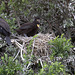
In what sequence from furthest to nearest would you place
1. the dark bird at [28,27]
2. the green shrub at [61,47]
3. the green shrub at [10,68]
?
the dark bird at [28,27] → the green shrub at [61,47] → the green shrub at [10,68]

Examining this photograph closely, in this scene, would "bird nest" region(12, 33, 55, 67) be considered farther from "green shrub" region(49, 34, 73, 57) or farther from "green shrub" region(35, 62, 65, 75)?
"green shrub" region(35, 62, 65, 75)

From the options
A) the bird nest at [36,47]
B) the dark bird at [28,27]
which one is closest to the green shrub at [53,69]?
the bird nest at [36,47]

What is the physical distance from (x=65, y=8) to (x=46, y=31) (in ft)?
4.43

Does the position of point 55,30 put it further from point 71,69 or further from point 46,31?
point 71,69

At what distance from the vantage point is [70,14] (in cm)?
487

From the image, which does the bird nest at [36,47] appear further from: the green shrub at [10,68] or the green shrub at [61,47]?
the green shrub at [10,68]

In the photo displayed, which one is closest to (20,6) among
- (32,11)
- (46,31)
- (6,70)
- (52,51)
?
(32,11)

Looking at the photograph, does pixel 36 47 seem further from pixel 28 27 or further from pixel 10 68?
pixel 28 27

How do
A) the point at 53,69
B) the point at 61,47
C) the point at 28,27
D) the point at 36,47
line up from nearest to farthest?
the point at 53,69 < the point at 61,47 < the point at 36,47 < the point at 28,27

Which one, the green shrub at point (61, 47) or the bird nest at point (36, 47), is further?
the bird nest at point (36, 47)

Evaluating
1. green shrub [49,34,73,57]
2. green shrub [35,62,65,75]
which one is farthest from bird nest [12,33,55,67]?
green shrub [35,62,65,75]

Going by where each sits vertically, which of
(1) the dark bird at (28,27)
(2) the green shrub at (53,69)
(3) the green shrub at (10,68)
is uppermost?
(1) the dark bird at (28,27)

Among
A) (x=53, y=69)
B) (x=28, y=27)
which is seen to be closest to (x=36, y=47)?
(x=53, y=69)

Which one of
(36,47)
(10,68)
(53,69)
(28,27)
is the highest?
(28,27)
